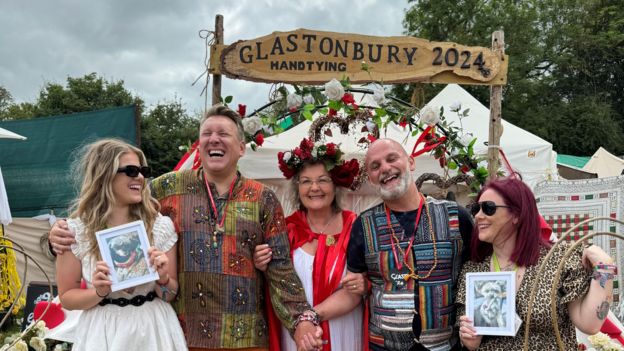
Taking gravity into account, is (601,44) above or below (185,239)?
above

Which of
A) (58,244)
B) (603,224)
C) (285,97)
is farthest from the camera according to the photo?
(603,224)

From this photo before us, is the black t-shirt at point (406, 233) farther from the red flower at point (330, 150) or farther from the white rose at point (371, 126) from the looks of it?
the white rose at point (371, 126)

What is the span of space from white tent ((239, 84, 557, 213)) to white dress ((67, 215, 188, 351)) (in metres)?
2.22

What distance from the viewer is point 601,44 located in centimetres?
2428

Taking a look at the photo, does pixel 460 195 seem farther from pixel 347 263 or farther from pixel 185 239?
pixel 185 239

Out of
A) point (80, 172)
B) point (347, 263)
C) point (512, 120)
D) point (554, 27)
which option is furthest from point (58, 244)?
point (554, 27)

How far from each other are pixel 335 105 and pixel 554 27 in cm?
2501

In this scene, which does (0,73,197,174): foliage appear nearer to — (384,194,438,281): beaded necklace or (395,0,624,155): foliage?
(395,0,624,155): foliage

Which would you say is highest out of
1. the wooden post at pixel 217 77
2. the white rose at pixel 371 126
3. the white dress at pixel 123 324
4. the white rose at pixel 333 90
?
the wooden post at pixel 217 77

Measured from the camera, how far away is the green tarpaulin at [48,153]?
7.75m

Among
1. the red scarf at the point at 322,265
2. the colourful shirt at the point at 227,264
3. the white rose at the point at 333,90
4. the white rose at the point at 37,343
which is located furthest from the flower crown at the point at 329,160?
the white rose at the point at 37,343

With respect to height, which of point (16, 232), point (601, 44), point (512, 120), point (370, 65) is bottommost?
point (16, 232)

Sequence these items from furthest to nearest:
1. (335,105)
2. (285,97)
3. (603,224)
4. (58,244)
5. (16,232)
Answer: (16,232), (603,224), (285,97), (335,105), (58,244)

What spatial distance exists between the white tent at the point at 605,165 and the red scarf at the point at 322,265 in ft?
46.1
